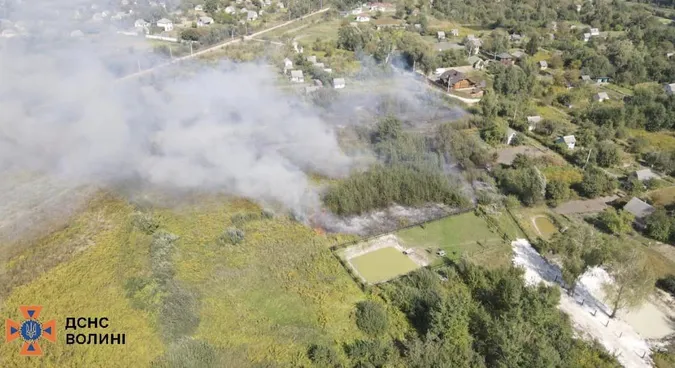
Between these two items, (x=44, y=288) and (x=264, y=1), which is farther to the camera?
(x=264, y=1)

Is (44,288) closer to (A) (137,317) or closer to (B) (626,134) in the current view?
(A) (137,317)

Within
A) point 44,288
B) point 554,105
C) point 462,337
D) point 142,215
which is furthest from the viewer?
point 554,105

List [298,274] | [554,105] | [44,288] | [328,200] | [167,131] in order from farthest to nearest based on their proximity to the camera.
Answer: [554,105] → [167,131] → [328,200] → [298,274] → [44,288]

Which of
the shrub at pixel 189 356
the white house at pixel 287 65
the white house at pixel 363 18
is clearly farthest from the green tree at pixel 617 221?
the white house at pixel 363 18

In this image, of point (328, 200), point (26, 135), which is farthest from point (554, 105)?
point (26, 135)

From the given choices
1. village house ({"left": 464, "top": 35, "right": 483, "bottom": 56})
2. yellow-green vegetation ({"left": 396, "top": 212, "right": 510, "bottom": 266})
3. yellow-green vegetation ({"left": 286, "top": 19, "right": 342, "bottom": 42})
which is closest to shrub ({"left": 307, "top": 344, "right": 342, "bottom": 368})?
yellow-green vegetation ({"left": 396, "top": 212, "right": 510, "bottom": 266})

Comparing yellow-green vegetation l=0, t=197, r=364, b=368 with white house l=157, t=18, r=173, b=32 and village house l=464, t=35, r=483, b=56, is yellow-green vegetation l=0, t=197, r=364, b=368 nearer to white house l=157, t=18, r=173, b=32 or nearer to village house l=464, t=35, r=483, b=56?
white house l=157, t=18, r=173, b=32

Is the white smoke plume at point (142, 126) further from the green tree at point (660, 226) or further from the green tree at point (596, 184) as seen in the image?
the green tree at point (660, 226)
